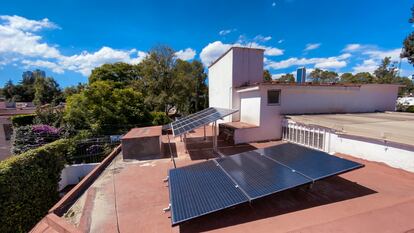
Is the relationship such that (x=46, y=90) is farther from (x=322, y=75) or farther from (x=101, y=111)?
(x=322, y=75)

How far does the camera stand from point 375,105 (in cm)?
1259

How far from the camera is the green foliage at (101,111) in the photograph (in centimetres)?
1325

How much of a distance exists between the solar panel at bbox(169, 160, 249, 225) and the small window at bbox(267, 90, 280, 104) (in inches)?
269

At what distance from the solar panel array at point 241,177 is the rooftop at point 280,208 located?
0.46 m

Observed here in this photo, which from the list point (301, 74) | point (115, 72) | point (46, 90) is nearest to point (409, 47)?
point (301, 74)

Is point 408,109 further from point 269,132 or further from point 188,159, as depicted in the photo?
point 188,159

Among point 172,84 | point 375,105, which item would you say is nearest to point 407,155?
point 375,105

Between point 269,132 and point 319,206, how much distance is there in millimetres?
6997

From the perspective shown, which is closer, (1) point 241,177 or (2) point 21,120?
(1) point 241,177

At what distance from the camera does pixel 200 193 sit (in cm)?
365

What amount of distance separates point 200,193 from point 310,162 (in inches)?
118

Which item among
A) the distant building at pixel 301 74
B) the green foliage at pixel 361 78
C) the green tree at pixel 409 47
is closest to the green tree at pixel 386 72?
the green foliage at pixel 361 78

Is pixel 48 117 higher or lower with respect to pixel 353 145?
higher

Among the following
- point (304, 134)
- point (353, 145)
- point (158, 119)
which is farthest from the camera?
point (158, 119)
